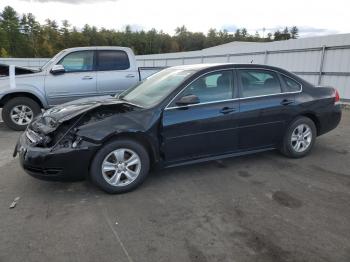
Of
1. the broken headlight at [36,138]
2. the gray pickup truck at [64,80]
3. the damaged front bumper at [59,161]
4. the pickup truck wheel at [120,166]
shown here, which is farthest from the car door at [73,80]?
the pickup truck wheel at [120,166]

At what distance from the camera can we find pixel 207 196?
151 inches

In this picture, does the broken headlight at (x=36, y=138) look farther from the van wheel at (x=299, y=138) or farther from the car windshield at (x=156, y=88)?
the van wheel at (x=299, y=138)

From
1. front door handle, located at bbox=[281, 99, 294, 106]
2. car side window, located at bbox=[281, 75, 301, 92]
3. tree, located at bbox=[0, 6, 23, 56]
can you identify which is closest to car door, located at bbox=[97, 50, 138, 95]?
car side window, located at bbox=[281, 75, 301, 92]

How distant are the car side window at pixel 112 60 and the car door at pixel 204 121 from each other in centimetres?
418

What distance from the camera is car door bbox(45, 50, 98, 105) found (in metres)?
7.42

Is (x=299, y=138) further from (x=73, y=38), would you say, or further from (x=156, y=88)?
(x=73, y=38)

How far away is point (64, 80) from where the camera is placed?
7.49 meters

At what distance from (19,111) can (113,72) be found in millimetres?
2426

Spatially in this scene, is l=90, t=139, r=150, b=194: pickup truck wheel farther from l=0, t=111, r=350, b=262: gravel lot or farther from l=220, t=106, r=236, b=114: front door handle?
l=220, t=106, r=236, b=114: front door handle

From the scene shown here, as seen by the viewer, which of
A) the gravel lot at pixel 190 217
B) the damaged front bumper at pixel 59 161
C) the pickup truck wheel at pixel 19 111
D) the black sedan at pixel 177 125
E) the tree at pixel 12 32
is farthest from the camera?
the tree at pixel 12 32

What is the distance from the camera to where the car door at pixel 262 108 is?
182 inches

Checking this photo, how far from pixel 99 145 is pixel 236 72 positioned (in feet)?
7.59

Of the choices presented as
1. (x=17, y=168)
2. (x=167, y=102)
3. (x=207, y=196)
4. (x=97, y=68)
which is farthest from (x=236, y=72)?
(x=97, y=68)

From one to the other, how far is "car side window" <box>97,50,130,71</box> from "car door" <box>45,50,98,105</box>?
198 millimetres
